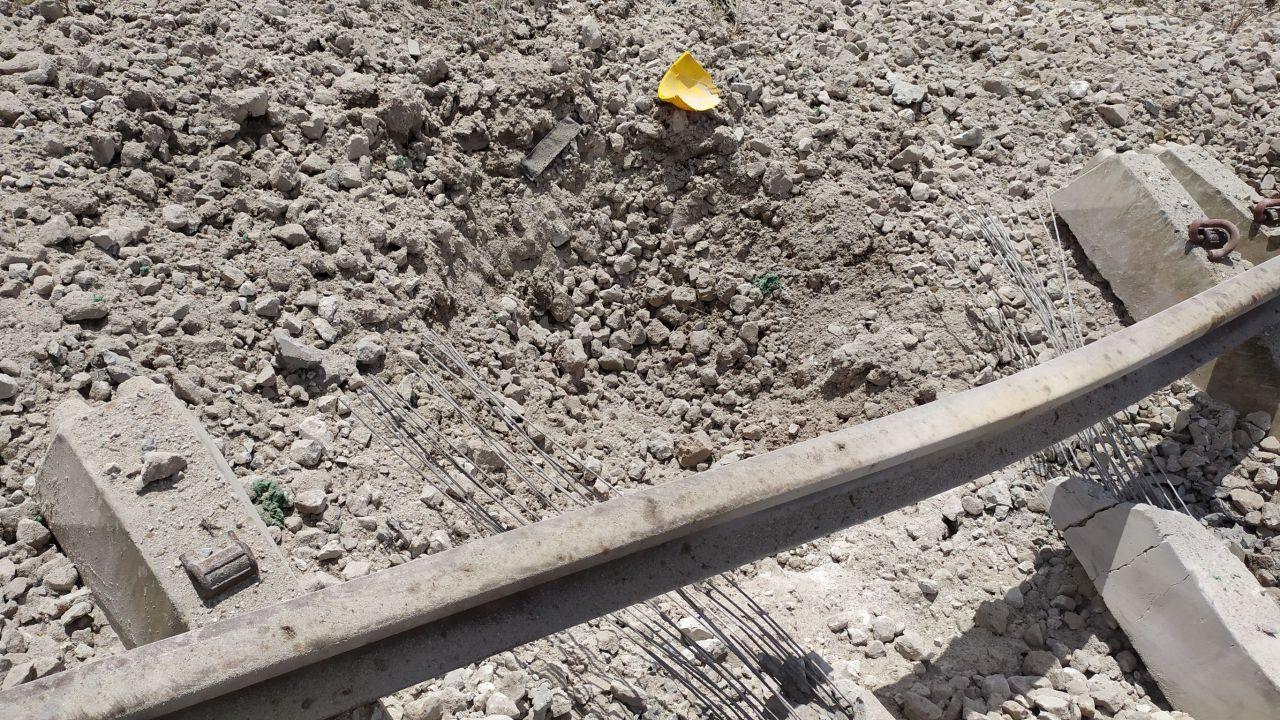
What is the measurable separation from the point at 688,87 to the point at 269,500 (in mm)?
3119

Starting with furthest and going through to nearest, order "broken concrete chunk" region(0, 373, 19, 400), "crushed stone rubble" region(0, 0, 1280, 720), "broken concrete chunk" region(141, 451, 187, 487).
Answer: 1. "crushed stone rubble" region(0, 0, 1280, 720)
2. "broken concrete chunk" region(0, 373, 19, 400)
3. "broken concrete chunk" region(141, 451, 187, 487)

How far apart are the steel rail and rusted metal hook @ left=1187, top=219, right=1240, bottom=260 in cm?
194

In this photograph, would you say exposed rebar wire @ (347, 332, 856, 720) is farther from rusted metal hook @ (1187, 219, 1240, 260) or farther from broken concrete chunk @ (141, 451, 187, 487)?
rusted metal hook @ (1187, 219, 1240, 260)

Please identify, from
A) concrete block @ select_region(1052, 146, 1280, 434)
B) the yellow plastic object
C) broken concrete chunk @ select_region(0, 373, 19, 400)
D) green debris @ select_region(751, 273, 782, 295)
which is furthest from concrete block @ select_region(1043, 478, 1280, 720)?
broken concrete chunk @ select_region(0, 373, 19, 400)

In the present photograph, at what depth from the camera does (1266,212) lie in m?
4.64

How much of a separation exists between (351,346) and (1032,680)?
9.04 ft

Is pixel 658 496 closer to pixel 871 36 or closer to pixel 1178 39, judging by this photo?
pixel 871 36

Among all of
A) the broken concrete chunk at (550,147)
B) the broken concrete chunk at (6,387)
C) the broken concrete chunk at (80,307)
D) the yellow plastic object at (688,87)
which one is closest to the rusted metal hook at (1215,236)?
the yellow plastic object at (688,87)

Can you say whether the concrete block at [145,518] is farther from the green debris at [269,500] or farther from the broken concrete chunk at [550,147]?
the broken concrete chunk at [550,147]

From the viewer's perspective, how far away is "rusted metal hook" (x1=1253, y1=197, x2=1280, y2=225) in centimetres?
457

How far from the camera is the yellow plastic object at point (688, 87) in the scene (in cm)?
469

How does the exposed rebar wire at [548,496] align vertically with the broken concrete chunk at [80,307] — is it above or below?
below

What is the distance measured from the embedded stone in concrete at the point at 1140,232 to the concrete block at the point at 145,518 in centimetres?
423

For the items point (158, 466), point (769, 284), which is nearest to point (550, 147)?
point (769, 284)
